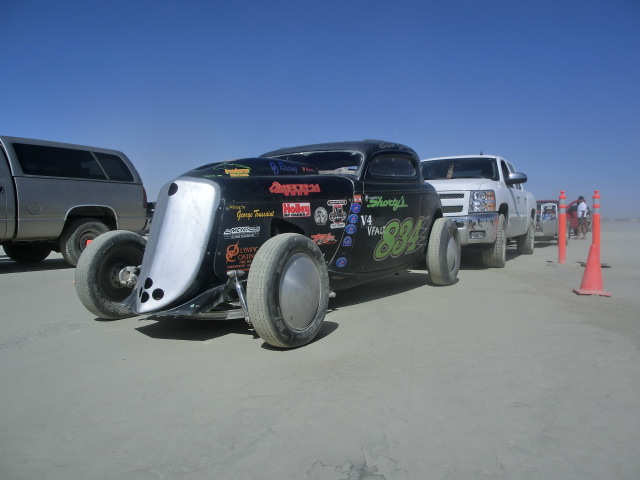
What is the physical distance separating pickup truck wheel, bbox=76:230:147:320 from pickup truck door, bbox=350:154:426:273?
222 centimetres

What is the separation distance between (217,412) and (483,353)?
6.58ft

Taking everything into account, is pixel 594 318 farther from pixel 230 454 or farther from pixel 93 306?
Result: pixel 93 306

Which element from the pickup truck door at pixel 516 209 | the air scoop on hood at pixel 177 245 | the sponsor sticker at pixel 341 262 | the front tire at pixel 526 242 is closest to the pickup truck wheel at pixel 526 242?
the front tire at pixel 526 242

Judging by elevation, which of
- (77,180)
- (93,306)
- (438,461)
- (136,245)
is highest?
(77,180)

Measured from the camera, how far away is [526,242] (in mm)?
11344

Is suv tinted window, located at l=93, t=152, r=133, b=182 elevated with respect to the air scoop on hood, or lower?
elevated

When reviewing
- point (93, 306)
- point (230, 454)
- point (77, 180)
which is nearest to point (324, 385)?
point (230, 454)

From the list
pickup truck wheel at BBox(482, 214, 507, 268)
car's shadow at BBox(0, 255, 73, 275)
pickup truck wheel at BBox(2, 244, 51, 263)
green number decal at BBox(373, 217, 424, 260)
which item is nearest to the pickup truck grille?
pickup truck wheel at BBox(482, 214, 507, 268)

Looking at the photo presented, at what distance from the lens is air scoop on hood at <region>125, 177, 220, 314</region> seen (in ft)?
12.2

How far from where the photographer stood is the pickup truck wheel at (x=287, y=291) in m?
3.49

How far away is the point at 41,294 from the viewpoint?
20.9ft

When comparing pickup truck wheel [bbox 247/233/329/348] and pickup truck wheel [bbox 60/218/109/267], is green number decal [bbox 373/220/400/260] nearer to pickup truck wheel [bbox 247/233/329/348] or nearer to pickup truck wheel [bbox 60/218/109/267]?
pickup truck wheel [bbox 247/233/329/348]

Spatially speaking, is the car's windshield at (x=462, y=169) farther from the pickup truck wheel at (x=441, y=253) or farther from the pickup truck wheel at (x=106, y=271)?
the pickup truck wheel at (x=106, y=271)

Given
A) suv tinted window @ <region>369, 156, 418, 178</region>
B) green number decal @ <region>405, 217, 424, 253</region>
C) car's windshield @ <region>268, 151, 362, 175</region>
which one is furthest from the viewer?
green number decal @ <region>405, 217, 424, 253</region>
